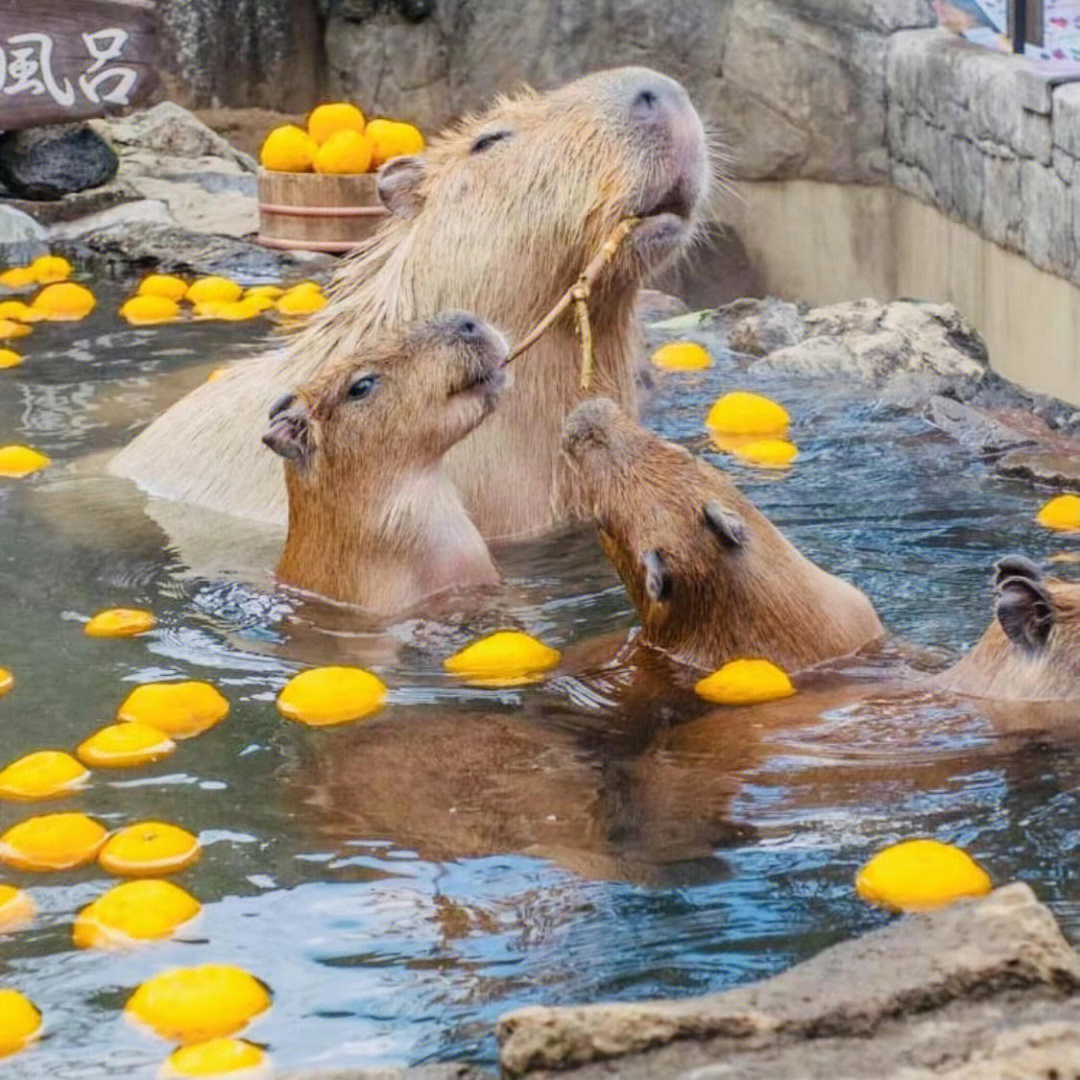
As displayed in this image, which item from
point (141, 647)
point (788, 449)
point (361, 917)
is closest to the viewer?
point (361, 917)

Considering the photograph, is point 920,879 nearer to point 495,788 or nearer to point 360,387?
point 495,788

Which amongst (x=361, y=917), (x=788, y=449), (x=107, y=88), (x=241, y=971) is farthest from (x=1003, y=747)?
(x=107, y=88)

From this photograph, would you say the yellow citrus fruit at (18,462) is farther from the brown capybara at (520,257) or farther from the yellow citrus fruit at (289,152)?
the yellow citrus fruit at (289,152)

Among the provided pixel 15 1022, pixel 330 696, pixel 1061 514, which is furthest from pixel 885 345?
pixel 15 1022

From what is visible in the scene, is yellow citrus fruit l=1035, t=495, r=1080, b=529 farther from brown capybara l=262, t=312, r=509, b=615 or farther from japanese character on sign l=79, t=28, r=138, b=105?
japanese character on sign l=79, t=28, r=138, b=105

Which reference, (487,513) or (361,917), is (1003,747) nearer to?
(361,917)

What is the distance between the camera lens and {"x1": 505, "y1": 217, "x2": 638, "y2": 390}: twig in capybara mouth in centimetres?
564

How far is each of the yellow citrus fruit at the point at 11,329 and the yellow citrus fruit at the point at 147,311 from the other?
0.42 metres

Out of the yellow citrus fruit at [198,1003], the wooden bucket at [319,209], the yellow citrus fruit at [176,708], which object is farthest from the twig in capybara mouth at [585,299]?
the wooden bucket at [319,209]

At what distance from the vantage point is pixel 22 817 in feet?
12.8

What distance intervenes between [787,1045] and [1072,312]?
5980 millimetres

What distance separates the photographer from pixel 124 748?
165 inches

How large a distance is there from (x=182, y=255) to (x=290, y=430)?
459 cm

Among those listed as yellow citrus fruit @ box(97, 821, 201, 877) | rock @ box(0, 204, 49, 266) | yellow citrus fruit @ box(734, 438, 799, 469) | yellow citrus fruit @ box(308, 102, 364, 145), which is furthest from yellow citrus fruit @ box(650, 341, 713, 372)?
yellow citrus fruit @ box(97, 821, 201, 877)
